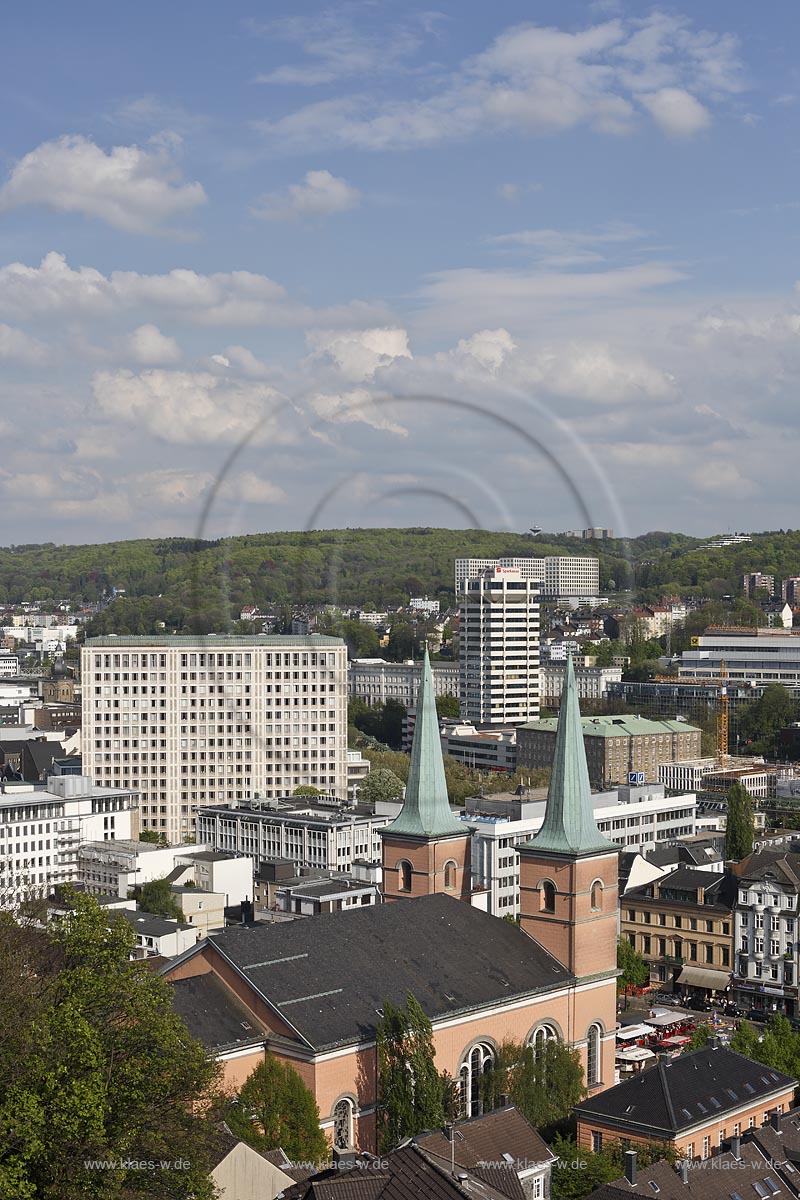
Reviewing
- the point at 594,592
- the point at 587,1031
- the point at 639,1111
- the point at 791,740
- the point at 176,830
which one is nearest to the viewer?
the point at 639,1111

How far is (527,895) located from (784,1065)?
8052 mm

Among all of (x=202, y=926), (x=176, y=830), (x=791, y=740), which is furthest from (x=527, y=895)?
(x=791, y=740)

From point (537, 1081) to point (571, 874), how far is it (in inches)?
219

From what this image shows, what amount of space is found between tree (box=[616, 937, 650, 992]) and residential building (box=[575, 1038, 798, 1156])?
20418mm

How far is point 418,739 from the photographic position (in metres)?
43.1

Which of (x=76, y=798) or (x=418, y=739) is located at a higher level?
(x=418, y=739)

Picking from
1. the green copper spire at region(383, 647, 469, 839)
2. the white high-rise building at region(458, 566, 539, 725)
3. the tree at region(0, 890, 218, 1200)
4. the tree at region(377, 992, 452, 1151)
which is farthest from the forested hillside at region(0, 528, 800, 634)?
the tree at region(0, 890, 218, 1200)

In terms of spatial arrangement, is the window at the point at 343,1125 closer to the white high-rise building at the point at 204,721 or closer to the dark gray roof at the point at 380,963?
the dark gray roof at the point at 380,963

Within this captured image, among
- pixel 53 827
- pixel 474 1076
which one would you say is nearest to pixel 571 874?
pixel 474 1076

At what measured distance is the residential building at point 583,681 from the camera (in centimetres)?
14538

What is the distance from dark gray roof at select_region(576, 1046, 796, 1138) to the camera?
33.4 metres

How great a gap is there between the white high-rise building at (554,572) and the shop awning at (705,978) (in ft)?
215

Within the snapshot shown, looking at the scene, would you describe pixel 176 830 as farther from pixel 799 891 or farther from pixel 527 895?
pixel 527 895

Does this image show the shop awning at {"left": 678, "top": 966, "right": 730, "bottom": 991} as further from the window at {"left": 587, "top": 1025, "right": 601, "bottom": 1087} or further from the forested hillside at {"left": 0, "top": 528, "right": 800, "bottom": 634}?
the forested hillside at {"left": 0, "top": 528, "right": 800, "bottom": 634}
